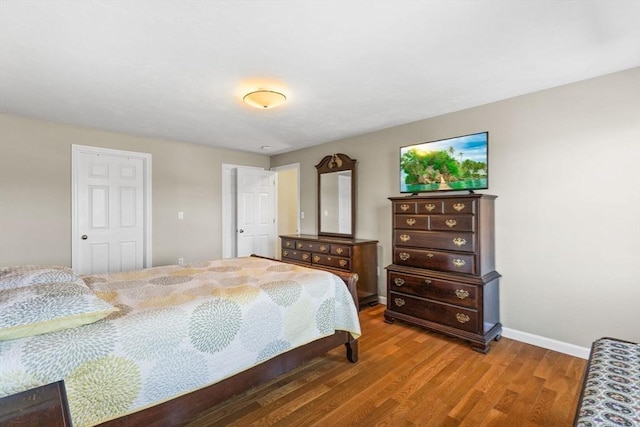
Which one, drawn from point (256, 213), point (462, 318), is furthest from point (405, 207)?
point (256, 213)

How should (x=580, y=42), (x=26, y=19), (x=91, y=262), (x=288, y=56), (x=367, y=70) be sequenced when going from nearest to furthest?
(x=26, y=19)
(x=580, y=42)
(x=288, y=56)
(x=367, y=70)
(x=91, y=262)

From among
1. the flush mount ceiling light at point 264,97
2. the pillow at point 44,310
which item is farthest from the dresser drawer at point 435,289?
the pillow at point 44,310

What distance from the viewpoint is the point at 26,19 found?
1684 mm

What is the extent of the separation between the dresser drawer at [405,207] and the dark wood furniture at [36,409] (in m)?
2.87

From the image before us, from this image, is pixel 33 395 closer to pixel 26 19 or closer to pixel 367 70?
pixel 26 19

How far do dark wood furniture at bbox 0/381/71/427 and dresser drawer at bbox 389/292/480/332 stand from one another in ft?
9.07

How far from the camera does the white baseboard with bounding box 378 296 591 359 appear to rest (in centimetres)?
253

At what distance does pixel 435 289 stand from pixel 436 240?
475 millimetres

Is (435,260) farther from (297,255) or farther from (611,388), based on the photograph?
(297,255)

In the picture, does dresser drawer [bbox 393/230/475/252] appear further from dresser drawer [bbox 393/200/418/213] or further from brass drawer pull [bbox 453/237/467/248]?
dresser drawer [bbox 393/200/418/213]

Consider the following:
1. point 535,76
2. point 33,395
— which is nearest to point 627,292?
point 535,76

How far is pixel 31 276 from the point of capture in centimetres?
179

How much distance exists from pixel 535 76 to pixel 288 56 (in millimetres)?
1997

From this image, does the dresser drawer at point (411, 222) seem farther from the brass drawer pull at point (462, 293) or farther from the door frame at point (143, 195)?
the door frame at point (143, 195)
